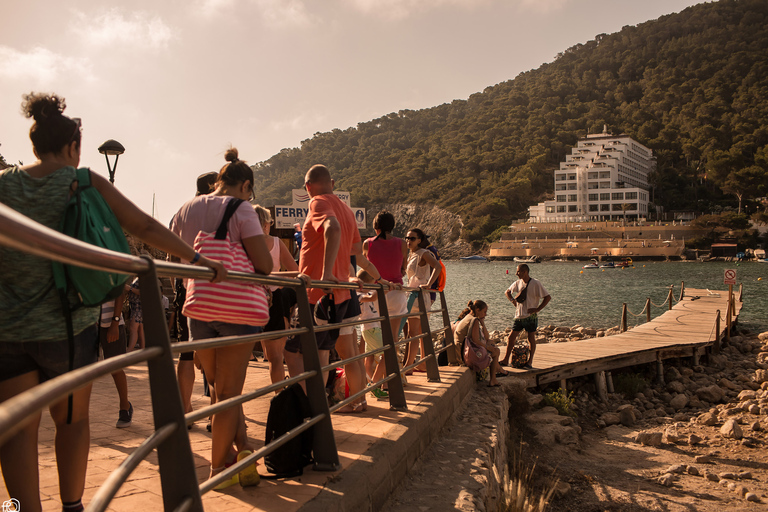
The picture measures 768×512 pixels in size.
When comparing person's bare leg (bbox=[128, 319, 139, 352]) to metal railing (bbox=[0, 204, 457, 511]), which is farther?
person's bare leg (bbox=[128, 319, 139, 352])

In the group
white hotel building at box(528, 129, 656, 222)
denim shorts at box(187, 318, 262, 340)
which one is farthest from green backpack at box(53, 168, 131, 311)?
white hotel building at box(528, 129, 656, 222)

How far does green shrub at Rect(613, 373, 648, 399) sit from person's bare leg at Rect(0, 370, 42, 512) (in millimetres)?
11984

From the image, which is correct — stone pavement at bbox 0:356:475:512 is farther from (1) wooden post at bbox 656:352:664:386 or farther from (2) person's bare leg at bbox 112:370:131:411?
(1) wooden post at bbox 656:352:664:386

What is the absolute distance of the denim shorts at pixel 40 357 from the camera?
2057 millimetres

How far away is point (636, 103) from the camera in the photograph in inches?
7623

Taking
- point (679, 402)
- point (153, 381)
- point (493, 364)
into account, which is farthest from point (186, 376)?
point (679, 402)

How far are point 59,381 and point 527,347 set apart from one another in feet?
32.4

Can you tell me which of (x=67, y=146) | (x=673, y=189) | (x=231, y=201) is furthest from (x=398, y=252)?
(x=673, y=189)

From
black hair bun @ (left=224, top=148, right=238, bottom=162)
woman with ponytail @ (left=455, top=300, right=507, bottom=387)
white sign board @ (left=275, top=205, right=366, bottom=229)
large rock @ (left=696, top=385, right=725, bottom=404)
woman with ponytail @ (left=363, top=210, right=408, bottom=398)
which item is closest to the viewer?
black hair bun @ (left=224, top=148, right=238, bottom=162)

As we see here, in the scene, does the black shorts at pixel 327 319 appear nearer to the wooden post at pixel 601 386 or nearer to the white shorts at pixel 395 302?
the white shorts at pixel 395 302

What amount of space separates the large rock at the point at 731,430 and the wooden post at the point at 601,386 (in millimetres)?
2272

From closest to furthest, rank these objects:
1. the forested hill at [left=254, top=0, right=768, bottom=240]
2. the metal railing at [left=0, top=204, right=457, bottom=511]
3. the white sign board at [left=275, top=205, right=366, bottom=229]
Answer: the metal railing at [left=0, top=204, right=457, bottom=511] < the white sign board at [left=275, top=205, right=366, bottom=229] < the forested hill at [left=254, top=0, right=768, bottom=240]

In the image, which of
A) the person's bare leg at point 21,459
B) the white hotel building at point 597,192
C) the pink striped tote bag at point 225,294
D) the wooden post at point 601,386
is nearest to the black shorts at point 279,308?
the pink striped tote bag at point 225,294

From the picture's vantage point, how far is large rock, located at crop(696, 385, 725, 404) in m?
12.3
